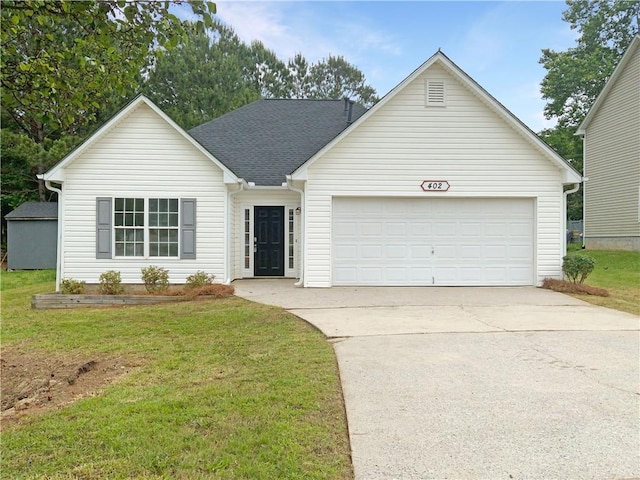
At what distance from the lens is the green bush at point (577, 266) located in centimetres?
1124

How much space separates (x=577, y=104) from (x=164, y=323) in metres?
31.6

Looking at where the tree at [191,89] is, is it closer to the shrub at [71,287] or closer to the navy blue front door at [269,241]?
the navy blue front door at [269,241]

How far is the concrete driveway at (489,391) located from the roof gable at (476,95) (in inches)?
173

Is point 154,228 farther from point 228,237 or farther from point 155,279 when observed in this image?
point 228,237

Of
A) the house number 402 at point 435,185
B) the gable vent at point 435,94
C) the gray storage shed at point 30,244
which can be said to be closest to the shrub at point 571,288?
the house number 402 at point 435,185

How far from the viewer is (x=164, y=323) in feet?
25.5

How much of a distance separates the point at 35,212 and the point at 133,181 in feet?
30.8

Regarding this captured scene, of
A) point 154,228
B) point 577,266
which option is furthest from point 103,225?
point 577,266

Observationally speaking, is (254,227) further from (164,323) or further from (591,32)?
(591,32)

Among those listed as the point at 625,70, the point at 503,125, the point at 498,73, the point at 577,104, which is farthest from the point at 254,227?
the point at 577,104

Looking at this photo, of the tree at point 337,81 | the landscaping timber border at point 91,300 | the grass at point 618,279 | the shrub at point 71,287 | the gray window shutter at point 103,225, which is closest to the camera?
the grass at point 618,279

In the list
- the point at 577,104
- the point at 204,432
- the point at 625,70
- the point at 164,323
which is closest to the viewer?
the point at 204,432

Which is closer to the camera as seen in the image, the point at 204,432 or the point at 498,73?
the point at 204,432

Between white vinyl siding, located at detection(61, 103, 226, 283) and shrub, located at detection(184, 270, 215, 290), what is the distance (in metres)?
0.53
